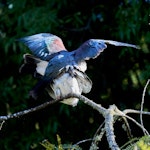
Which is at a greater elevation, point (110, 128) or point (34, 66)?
point (110, 128)

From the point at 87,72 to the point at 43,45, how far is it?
5.01 feet

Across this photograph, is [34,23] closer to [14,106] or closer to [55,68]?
[14,106]

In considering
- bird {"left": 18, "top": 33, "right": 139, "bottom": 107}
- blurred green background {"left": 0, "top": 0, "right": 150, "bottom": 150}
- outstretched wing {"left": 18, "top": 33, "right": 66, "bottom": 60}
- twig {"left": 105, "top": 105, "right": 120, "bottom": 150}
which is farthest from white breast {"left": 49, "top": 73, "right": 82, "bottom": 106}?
blurred green background {"left": 0, "top": 0, "right": 150, "bottom": 150}

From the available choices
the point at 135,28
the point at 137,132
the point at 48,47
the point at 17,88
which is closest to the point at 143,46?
the point at 135,28

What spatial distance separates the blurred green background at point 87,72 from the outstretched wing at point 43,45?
129 centimetres

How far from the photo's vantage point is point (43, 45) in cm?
186

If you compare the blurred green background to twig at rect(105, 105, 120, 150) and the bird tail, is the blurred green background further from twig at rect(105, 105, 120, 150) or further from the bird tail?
twig at rect(105, 105, 120, 150)

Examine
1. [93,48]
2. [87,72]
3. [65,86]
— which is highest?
[93,48]

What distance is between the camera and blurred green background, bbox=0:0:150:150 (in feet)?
10.8

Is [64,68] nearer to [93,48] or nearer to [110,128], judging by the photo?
[93,48]

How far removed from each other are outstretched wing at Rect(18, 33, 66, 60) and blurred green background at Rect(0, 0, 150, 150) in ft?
4.25

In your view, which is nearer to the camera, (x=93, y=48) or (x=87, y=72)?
(x=93, y=48)

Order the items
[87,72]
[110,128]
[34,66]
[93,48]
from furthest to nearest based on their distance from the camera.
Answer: [87,72]
[34,66]
[93,48]
[110,128]

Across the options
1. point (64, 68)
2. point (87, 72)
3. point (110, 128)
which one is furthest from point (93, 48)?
point (87, 72)
